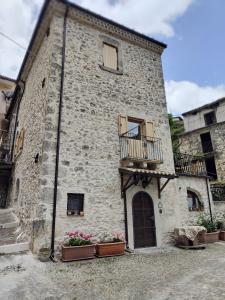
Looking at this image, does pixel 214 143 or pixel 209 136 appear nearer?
pixel 214 143

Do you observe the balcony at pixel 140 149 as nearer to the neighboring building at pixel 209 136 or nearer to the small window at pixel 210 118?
the neighboring building at pixel 209 136

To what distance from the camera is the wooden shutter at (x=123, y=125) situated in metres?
9.00

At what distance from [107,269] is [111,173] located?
3457 millimetres

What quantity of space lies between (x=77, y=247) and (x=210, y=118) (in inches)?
793

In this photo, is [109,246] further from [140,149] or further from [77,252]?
[140,149]

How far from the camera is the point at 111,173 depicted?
825 cm

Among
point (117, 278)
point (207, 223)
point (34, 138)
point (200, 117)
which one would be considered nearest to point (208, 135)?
point (200, 117)

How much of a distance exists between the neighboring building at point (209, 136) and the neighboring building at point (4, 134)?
624 inches

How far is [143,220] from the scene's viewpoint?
27.7 feet

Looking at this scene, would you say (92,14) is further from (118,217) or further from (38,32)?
(118,217)

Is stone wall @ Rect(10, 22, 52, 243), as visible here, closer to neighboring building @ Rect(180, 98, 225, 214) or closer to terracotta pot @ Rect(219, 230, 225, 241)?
terracotta pot @ Rect(219, 230, 225, 241)

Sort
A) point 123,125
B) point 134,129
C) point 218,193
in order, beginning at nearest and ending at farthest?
point 123,125
point 134,129
point 218,193

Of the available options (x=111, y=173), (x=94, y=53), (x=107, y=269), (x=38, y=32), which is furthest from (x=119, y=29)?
(x=107, y=269)

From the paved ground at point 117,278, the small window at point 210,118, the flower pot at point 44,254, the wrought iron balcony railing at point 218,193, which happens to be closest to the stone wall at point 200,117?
the small window at point 210,118
